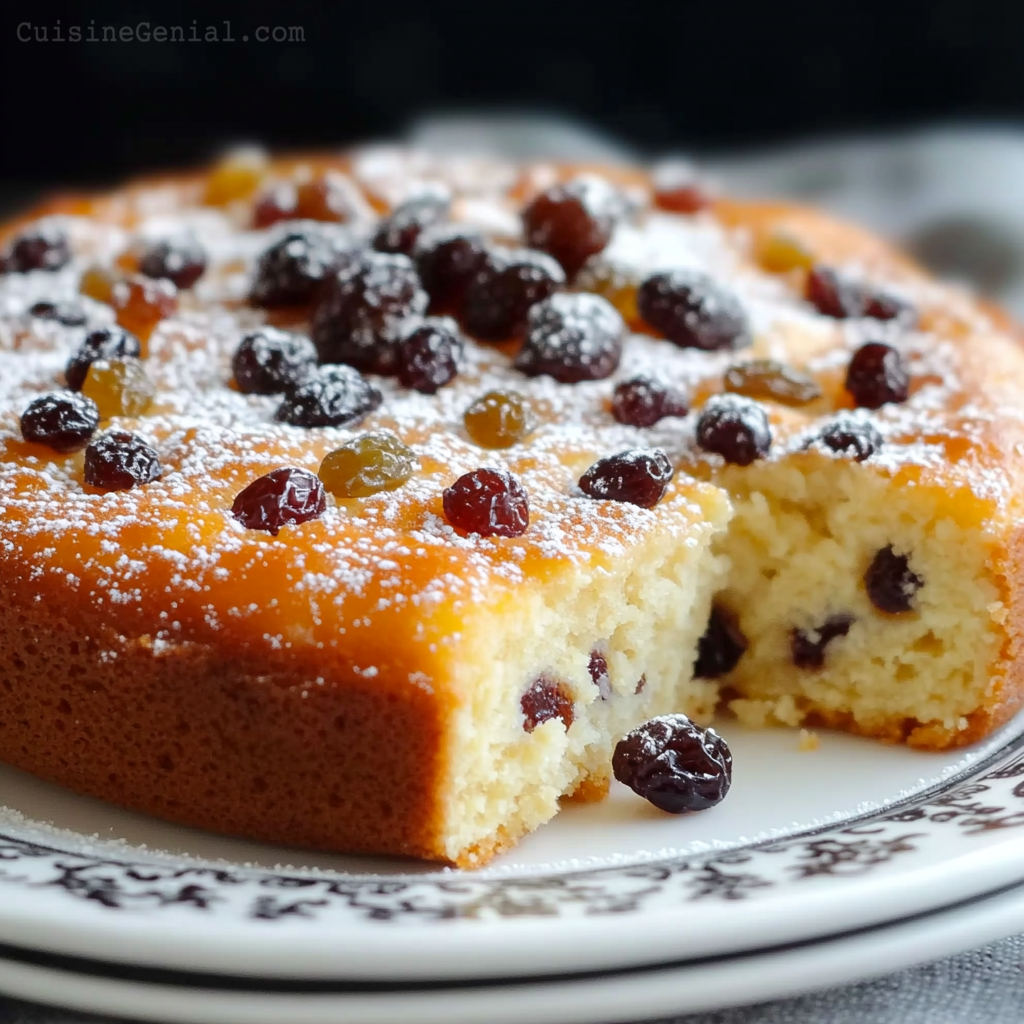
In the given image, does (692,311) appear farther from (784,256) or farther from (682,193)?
(682,193)

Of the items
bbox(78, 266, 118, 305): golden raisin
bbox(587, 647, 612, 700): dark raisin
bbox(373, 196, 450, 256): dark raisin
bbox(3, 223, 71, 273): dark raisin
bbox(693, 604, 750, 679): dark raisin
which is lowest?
bbox(693, 604, 750, 679): dark raisin

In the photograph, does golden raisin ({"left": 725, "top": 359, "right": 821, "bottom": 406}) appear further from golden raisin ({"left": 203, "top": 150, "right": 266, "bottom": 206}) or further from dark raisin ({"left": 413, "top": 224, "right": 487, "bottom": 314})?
golden raisin ({"left": 203, "top": 150, "right": 266, "bottom": 206})

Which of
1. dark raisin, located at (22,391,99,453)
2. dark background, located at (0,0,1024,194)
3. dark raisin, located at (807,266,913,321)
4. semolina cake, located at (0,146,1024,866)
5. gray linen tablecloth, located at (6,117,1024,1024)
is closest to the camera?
semolina cake, located at (0,146,1024,866)

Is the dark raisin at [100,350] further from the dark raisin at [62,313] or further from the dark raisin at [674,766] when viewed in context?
the dark raisin at [674,766]

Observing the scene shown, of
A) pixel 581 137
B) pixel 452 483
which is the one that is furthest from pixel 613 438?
pixel 581 137

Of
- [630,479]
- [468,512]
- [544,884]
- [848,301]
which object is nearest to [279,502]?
[468,512]

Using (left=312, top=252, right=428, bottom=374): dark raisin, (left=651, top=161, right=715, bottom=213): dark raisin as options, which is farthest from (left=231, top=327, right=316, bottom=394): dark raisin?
(left=651, top=161, right=715, bottom=213): dark raisin
